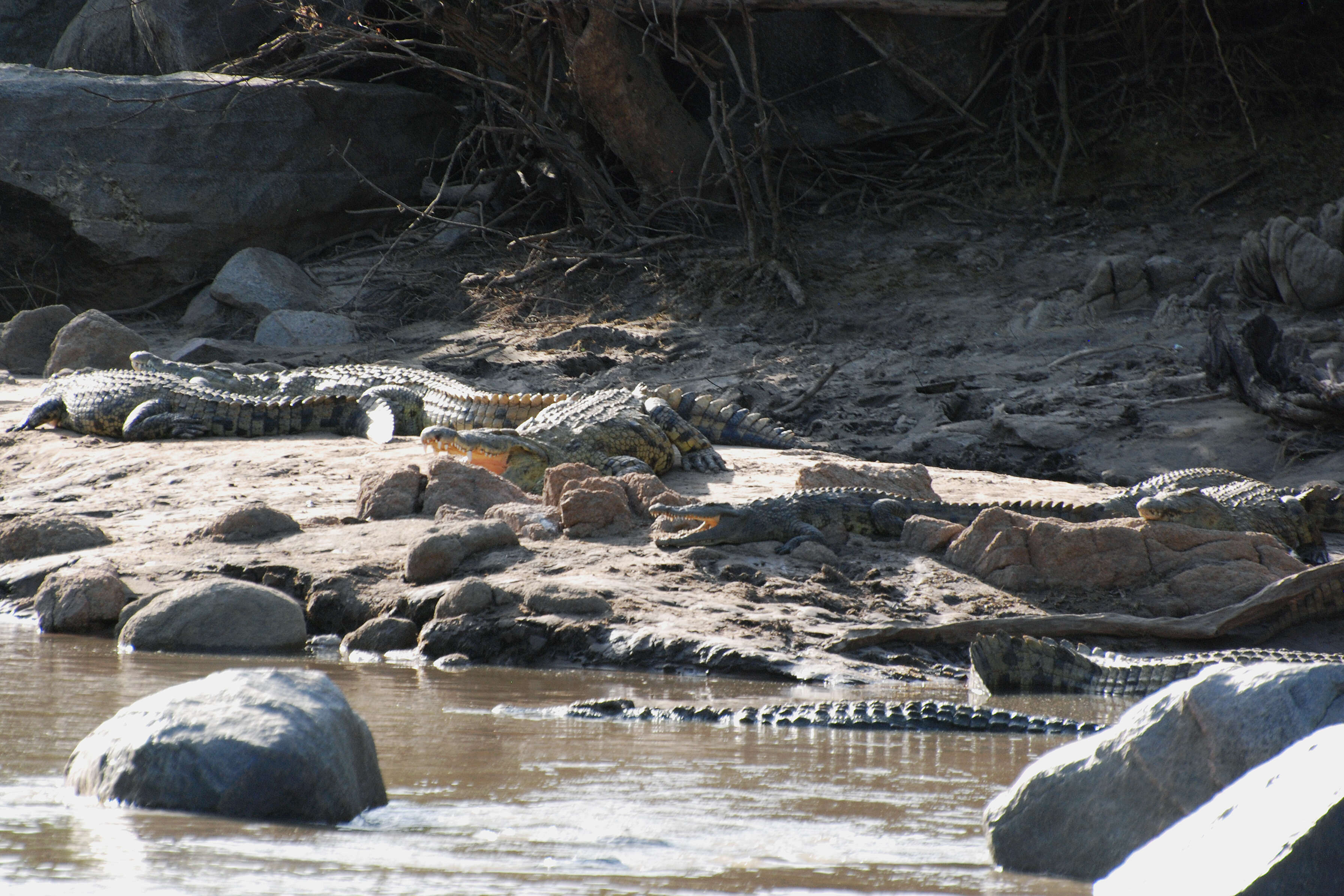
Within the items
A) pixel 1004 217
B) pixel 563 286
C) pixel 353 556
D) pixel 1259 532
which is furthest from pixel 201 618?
pixel 1004 217

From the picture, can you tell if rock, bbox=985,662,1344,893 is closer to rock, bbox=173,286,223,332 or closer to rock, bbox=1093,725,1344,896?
rock, bbox=1093,725,1344,896

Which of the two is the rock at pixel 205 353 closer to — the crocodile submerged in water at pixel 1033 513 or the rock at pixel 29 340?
the rock at pixel 29 340

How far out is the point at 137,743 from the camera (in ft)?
7.36

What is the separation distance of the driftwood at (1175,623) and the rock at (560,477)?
1906mm

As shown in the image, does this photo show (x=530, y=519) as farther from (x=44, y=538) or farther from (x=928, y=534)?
(x=44, y=538)

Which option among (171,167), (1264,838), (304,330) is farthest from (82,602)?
(171,167)

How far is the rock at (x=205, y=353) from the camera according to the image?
36.9ft

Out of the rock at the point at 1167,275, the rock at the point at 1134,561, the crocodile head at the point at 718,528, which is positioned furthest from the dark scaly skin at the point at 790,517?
the rock at the point at 1167,275

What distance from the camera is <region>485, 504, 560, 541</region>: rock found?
5348 millimetres

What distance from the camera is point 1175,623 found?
14.2 ft

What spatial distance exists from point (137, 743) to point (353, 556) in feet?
9.45

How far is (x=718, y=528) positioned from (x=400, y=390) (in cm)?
441

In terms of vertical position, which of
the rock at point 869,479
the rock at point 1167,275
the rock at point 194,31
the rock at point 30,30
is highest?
the rock at point 30,30

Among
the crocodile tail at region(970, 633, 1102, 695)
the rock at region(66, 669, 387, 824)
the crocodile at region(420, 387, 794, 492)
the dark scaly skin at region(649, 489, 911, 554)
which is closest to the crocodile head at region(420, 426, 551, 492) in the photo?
the crocodile at region(420, 387, 794, 492)
